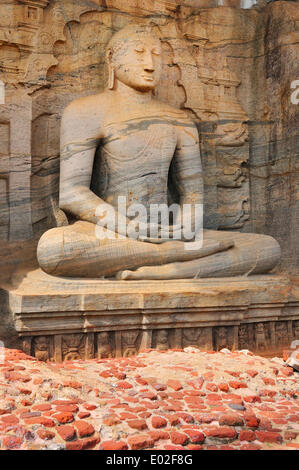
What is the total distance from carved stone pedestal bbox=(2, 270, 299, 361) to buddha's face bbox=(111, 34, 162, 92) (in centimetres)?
218

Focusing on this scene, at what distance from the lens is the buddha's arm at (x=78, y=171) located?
17.1ft

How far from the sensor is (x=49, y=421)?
9.06ft

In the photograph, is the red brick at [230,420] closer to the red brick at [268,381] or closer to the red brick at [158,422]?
the red brick at [158,422]

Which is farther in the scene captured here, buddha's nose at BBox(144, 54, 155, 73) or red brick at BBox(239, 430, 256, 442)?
buddha's nose at BBox(144, 54, 155, 73)

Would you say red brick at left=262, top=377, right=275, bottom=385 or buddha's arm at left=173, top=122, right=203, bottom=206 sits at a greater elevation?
buddha's arm at left=173, top=122, right=203, bottom=206

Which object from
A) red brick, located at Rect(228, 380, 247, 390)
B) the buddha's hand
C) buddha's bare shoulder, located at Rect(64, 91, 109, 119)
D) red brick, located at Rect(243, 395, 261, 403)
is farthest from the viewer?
buddha's bare shoulder, located at Rect(64, 91, 109, 119)

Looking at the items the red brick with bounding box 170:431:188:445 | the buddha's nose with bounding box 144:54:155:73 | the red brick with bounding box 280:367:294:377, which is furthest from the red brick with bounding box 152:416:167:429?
the buddha's nose with bounding box 144:54:155:73

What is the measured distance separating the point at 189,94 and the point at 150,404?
14.0 ft

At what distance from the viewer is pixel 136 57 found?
18.4 feet

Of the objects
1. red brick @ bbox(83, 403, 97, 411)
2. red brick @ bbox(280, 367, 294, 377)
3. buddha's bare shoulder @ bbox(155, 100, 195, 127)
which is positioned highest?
buddha's bare shoulder @ bbox(155, 100, 195, 127)

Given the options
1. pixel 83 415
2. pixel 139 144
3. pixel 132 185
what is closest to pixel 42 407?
pixel 83 415

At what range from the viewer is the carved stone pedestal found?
4.39 metres

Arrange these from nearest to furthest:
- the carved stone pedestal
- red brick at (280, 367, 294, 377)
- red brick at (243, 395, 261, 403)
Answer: red brick at (243, 395, 261, 403)
red brick at (280, 367, 294, 377)
the carved stone pedestal

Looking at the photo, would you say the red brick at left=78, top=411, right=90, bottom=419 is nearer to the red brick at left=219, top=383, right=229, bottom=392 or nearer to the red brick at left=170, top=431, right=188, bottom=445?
the red brick at left=170, top=431, right=188, bottom=445
